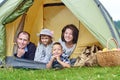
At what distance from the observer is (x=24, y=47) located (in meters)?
8.66

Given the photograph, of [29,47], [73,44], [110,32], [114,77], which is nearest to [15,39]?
[29,47]

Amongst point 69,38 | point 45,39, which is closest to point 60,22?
point 69,38

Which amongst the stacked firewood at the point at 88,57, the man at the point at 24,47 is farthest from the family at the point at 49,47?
the stacked firewood at the point at 88,57

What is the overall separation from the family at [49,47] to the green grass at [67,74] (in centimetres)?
39

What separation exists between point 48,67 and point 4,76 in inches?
53.4

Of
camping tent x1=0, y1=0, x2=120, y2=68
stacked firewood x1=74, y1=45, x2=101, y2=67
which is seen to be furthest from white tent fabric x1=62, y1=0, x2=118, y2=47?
stacked firewood x1=74, y1=45, x2=101, y2=67

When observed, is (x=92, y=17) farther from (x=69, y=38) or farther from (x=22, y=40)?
(x=22, y=40)

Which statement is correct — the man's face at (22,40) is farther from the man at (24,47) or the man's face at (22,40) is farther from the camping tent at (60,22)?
the camping tent at (60,22)

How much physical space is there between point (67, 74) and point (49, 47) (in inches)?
60.8

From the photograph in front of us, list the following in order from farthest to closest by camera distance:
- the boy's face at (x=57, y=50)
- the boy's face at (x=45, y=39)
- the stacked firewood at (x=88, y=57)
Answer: the boy's face at (x=45, y=39) < the stacked firewood at (x=88, y=57) < the boy's face at (x=57, y=50)

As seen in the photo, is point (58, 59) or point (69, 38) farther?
point (69, 38)

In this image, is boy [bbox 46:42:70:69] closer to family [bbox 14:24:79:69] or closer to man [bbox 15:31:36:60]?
family [bbox 14:24:79:69]

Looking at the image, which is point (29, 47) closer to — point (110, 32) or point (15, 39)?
point (15, 39)

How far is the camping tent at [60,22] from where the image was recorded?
8.38 meters
